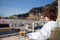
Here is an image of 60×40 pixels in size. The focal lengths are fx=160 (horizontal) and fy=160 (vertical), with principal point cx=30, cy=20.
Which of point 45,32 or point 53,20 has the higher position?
point 53,20

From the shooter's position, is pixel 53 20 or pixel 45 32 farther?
pixel 53 20

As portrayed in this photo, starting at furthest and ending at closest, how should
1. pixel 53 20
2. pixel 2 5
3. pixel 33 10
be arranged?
pixel 33 10 < pixel 2 5 < pixel 53 20

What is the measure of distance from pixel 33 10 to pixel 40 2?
0.25m

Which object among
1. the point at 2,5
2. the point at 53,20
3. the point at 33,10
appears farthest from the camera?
the point at 33,10

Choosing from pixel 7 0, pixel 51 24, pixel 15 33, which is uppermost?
pixel 7 0

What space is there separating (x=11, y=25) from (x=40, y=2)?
829 mm

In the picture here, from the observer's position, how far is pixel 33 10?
353 cm

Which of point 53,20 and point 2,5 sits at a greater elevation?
point 2,5

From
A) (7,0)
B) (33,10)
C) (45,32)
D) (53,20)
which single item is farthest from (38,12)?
(45,32)

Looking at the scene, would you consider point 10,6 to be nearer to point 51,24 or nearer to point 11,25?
point 11,25

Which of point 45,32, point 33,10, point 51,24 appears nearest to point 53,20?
point 51,24

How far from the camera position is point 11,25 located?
11.2 feet

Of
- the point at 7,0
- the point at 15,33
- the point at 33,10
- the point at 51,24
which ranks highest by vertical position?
the point at 7,0

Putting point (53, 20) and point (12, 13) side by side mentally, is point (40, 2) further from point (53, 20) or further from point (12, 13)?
point (53, 20)
